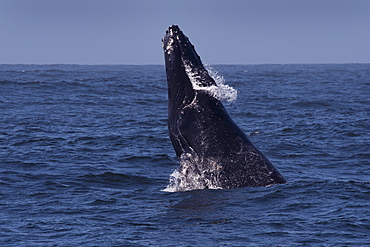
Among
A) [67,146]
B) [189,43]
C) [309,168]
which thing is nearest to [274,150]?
[309,168]

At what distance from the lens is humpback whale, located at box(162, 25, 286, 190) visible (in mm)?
10703

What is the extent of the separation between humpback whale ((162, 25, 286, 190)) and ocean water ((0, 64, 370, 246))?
26 cm

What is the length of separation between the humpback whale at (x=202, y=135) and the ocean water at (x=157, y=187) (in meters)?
0.26

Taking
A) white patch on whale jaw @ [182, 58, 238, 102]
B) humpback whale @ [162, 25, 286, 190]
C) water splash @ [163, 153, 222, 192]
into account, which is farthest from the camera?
white patch on whale jaw @ [182, 58, 238, 102]

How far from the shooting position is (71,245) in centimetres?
879

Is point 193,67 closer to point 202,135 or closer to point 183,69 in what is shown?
point 183,69

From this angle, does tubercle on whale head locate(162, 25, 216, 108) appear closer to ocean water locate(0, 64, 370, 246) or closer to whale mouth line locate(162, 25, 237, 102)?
whale mouth line locate(162, 25, 237, 102)

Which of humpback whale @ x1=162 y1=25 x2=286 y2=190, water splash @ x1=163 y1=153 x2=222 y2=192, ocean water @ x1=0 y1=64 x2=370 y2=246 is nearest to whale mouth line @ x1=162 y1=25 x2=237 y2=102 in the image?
humpback whale @ x1=162 y1=25 x2=286 y2=190

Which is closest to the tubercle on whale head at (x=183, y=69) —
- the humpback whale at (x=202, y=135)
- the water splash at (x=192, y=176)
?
the humpback whale at (x=202, y=135)

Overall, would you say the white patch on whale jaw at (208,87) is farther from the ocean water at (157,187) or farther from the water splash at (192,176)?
the ocean water at (157,187)

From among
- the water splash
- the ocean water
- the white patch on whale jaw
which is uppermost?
the white patch on whale jaw

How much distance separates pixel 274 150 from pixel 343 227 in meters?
9.00

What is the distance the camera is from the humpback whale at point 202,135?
10703 mm

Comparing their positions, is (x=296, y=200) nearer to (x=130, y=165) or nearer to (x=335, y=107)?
(x=130, y=165)
